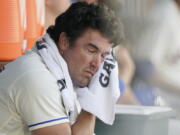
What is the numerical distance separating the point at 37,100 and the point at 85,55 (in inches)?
9.4

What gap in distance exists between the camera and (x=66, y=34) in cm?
167

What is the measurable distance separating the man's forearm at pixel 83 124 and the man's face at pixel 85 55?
16 cm

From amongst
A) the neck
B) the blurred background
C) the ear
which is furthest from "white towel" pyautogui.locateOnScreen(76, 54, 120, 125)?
the blurred background

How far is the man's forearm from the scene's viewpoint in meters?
1.76

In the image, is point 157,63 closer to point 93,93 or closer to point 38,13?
point 93,93

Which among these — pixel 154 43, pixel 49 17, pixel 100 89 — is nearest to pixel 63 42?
pixel 100 89

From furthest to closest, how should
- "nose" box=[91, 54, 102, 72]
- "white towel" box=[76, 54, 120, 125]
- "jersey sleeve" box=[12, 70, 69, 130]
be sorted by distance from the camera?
"white towel" box=[76, 54, 120, 125], "nose" box=[91, 54, 102, 72], "jersey sleeve" box=[12, 70, 69, 130]

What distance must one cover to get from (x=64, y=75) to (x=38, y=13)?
33.0 inches

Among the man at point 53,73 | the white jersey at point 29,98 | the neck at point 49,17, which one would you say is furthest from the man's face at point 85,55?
the neck at point 49,17

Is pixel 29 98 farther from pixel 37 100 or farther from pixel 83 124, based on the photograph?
pixel 83 124

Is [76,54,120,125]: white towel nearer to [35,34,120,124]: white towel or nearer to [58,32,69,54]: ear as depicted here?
[35,34,120,124]: white towel

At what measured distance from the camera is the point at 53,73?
158 centimetres

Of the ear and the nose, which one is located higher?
the ear

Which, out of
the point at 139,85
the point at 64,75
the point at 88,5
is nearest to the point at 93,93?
the point at 64,75
